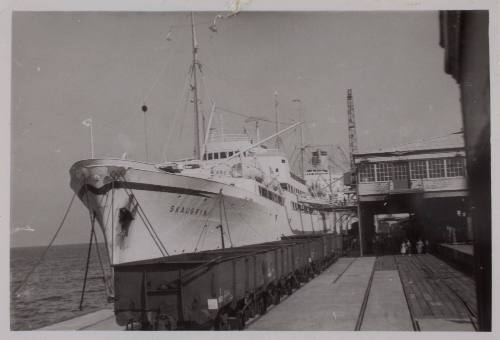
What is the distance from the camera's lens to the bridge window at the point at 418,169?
2694cm

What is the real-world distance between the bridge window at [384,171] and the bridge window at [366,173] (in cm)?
34

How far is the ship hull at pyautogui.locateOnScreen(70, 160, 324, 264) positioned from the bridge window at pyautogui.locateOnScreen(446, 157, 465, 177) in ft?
43.3

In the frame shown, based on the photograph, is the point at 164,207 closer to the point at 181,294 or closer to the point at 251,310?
the point at 251,310

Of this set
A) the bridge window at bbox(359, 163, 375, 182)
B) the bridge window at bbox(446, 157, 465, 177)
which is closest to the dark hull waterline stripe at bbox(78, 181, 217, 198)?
the bridge window at bbox(359, 163, 375, 182)

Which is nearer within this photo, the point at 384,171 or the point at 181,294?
the point at 181,294

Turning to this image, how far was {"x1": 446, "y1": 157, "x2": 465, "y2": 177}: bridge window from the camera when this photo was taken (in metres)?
26.6

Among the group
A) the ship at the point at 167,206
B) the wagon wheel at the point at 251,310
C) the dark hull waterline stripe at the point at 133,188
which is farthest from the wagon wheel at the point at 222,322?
the dark hull waterline stripe at the point at 133,188

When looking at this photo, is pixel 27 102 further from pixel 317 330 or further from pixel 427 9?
pixel 427 9

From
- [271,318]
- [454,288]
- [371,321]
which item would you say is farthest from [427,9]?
[454,288]

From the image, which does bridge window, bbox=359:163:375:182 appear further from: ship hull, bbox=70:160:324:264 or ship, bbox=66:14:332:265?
ship hull, bbox=70:160:324:264

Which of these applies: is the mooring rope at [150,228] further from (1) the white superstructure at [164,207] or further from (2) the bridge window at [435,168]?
(2) the bridge window at [435,168]

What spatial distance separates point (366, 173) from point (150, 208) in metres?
16.4

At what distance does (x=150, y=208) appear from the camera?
15.9 meters

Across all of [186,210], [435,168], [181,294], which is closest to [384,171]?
[435,168]
